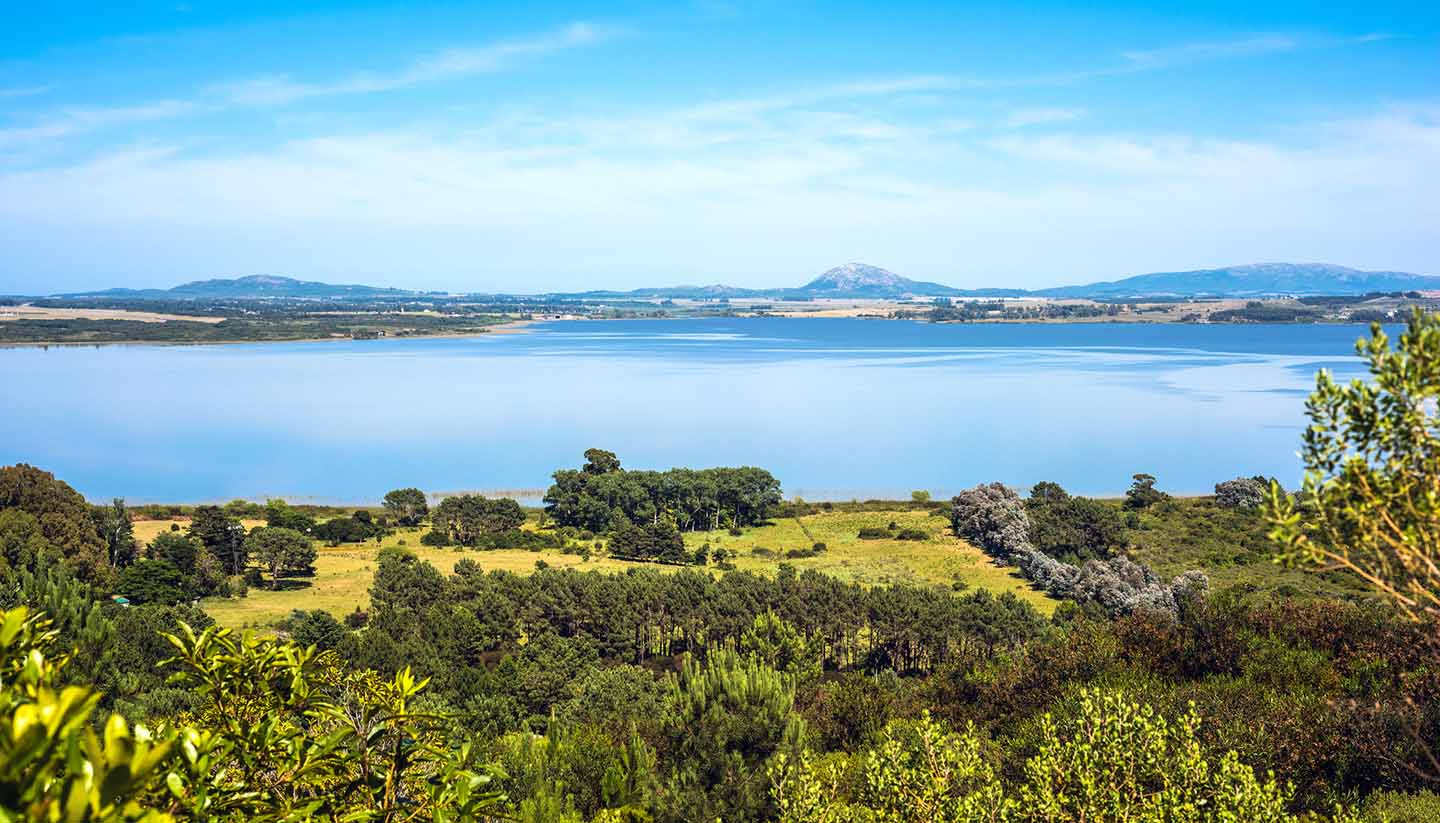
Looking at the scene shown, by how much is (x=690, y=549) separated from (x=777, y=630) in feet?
66.5

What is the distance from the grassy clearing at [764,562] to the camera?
3541 centimetres

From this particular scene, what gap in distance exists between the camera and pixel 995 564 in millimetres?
42781

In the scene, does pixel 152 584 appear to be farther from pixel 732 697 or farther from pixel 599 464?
pixel 732 697

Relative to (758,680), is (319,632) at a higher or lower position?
lower

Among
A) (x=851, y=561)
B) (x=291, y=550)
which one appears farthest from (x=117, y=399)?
(x=851, y=561)

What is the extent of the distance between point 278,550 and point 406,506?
39.0 feet

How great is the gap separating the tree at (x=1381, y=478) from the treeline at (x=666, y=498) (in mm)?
46721

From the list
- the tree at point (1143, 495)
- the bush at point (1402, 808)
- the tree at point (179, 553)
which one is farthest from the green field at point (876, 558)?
the bush at point (1402, 808)

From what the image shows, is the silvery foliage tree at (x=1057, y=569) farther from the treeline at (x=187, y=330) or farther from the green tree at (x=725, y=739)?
the treeline at (x=187, y=330)

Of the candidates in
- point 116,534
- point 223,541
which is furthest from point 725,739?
point 116,534

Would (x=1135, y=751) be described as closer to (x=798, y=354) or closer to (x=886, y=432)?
(x=886, y=432)

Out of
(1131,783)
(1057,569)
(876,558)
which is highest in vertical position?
(1131,783)

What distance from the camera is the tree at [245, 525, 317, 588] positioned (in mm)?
38312

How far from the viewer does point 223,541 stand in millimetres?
39500
